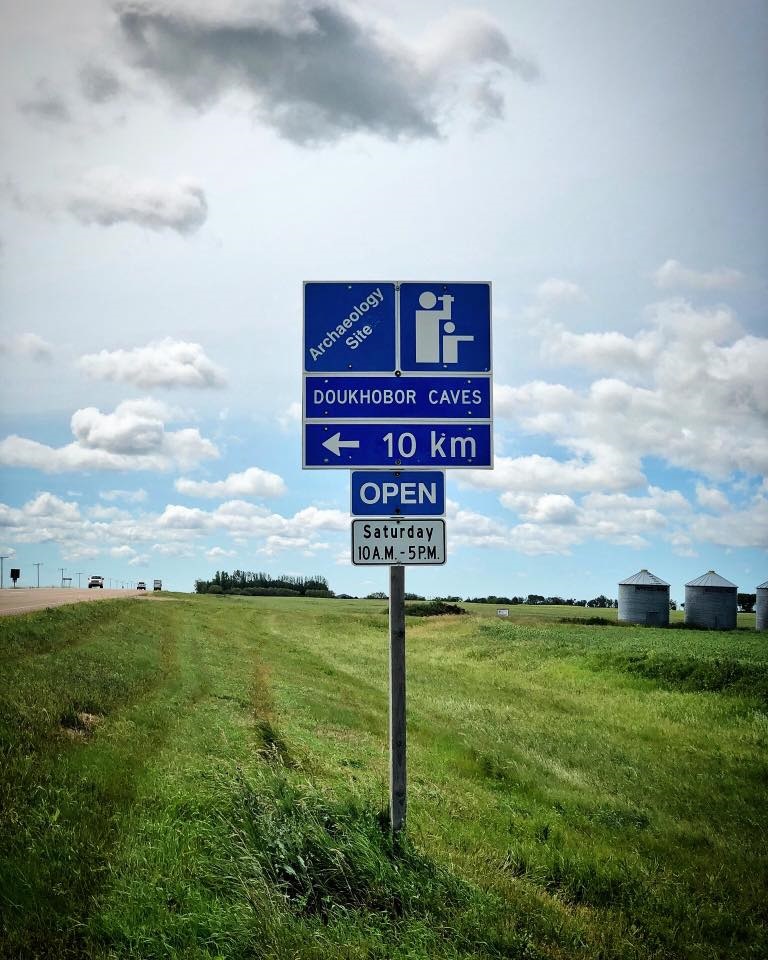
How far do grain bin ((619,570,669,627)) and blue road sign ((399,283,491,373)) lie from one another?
49905 mm

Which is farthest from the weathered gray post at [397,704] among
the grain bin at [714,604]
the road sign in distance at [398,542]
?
the grain bin at [714,604]

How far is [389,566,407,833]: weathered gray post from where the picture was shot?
7.31 m

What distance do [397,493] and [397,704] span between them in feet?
6.64

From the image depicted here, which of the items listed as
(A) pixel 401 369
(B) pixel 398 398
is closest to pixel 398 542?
(B) pixel 398 398

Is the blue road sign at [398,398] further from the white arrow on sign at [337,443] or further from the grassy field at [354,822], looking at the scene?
the grassy field at [354,822]

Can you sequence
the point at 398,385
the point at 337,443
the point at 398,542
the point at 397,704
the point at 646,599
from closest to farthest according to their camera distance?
the point at 397,704 < the point at 398,542 < the point at 337,443 < the point at 398,385 < the point at 646,599

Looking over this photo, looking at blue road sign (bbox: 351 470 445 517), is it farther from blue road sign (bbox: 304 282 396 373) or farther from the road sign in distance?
blue road sign (bbox: 304 282 396 373)

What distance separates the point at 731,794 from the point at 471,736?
479 cm

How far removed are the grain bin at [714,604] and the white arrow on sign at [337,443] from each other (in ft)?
172

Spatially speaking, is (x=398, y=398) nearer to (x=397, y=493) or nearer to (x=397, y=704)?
(x=397, y=493)

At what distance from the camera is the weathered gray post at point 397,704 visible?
7.31m

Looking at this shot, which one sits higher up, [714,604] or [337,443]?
[337,443]

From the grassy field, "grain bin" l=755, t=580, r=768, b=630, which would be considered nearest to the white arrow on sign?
the grassy field

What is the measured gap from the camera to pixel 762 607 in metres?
54.9
